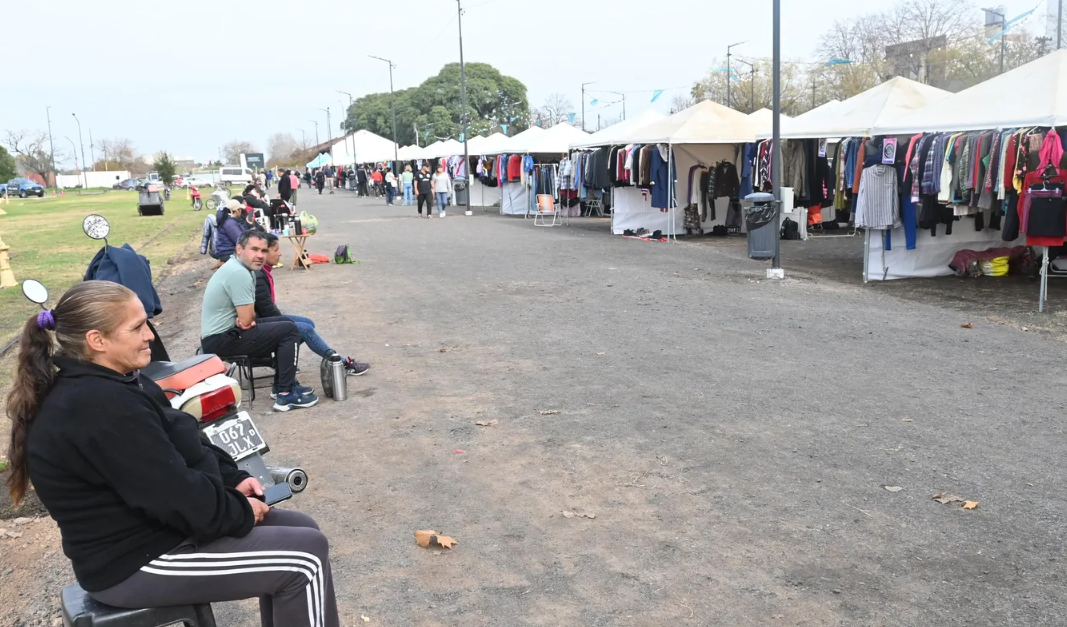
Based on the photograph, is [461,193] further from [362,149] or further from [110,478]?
[110,478]

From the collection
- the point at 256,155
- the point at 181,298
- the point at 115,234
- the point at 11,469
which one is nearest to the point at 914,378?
the point at 11,469

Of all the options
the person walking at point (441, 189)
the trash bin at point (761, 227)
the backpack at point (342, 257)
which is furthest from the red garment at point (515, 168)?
the trash bin at point (761, 227)

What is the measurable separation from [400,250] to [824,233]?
9.53 m

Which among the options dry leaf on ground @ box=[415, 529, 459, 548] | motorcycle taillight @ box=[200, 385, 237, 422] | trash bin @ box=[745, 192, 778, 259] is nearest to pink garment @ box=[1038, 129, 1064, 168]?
trash bin @ box=[745, 192, 778, 259]

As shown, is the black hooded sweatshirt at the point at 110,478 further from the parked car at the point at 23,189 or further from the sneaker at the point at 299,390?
the parked car at the point at 23,189

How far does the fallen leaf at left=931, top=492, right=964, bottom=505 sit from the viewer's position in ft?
15.2

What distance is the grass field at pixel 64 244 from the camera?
1352cm

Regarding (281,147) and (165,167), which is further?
(281,147)

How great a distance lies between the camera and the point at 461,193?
34312 mm

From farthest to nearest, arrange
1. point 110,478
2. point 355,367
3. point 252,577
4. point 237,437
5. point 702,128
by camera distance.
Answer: point 702,128, point 355,367, point 237,437, point 252,577, point 110,478

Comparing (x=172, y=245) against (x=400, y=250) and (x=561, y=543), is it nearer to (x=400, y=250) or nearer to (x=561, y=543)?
(x=400, y=250)

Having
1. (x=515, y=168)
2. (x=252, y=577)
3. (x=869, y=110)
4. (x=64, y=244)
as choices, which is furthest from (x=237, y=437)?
(x=515, y=168)

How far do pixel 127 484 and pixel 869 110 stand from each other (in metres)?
14.2

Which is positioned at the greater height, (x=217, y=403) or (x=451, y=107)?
(x=451, y=107)
